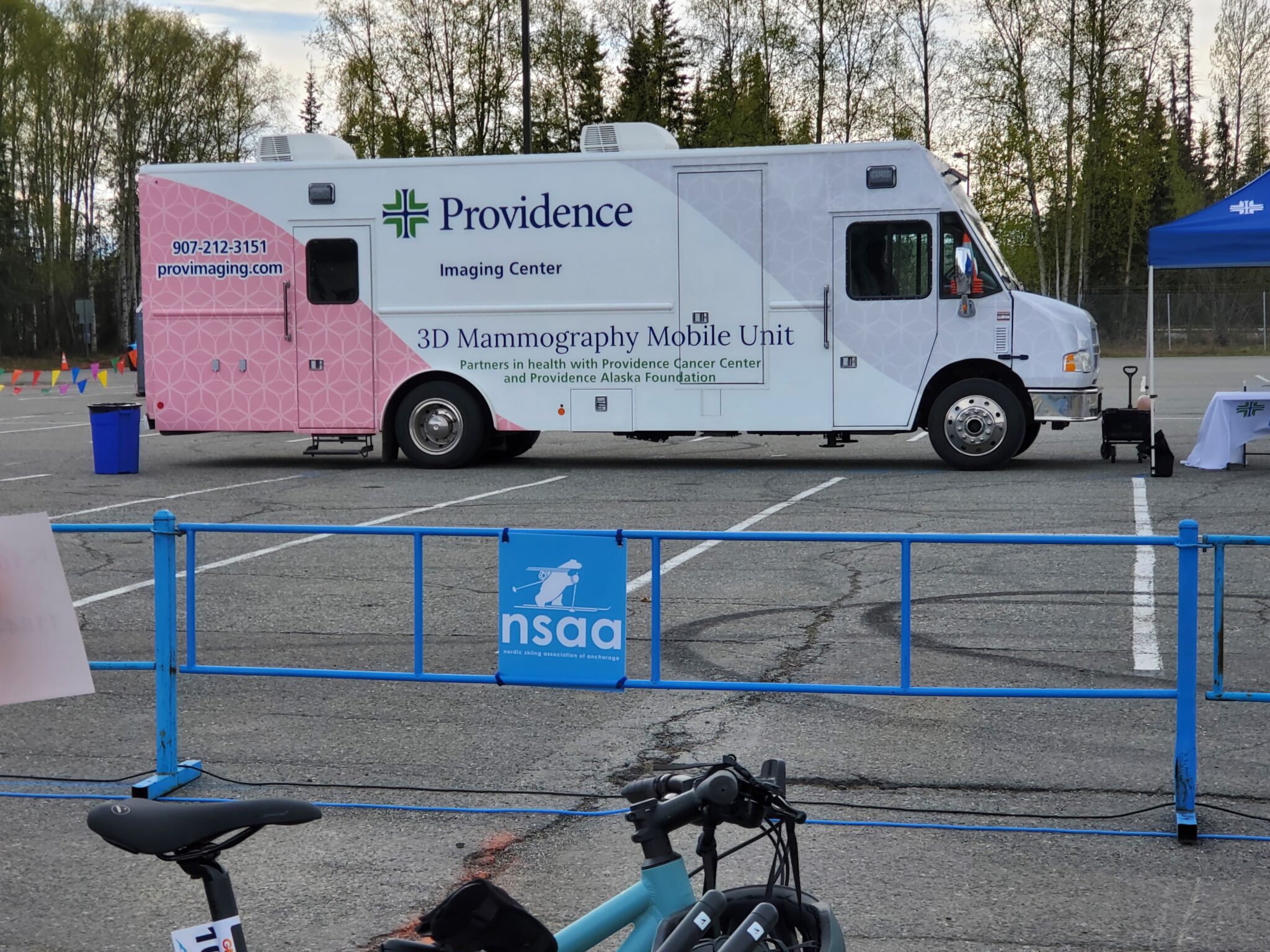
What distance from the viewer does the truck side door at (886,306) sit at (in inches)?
614

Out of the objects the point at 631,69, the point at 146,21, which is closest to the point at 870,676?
the point at 631,69

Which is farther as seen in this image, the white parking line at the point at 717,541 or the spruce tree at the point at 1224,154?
the spruce tree at the point at 1224,154

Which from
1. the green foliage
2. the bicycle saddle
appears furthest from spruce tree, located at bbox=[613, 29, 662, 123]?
the bicycle saddle

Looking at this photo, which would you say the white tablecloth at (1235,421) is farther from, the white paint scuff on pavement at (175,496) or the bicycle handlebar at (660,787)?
the bicycle handlebar at (660,787)

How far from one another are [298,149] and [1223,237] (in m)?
10.5

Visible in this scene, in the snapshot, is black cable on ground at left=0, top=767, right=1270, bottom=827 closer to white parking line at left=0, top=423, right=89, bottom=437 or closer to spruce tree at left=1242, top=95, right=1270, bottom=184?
white parking line at left=0, top=423, right=89, bottom=437

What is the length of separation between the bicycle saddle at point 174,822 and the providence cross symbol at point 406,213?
1462 centimetres

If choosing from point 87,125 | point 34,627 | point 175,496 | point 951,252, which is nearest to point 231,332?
point 175,496

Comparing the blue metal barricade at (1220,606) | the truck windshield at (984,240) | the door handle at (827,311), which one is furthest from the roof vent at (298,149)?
A: the blue metal barricade at (1220,606)

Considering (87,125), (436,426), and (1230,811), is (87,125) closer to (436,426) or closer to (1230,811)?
(436,426)

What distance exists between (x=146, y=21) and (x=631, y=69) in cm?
2284

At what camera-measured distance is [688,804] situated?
237cm

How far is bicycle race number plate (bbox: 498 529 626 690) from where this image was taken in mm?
5246

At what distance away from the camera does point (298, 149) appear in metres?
17.1
